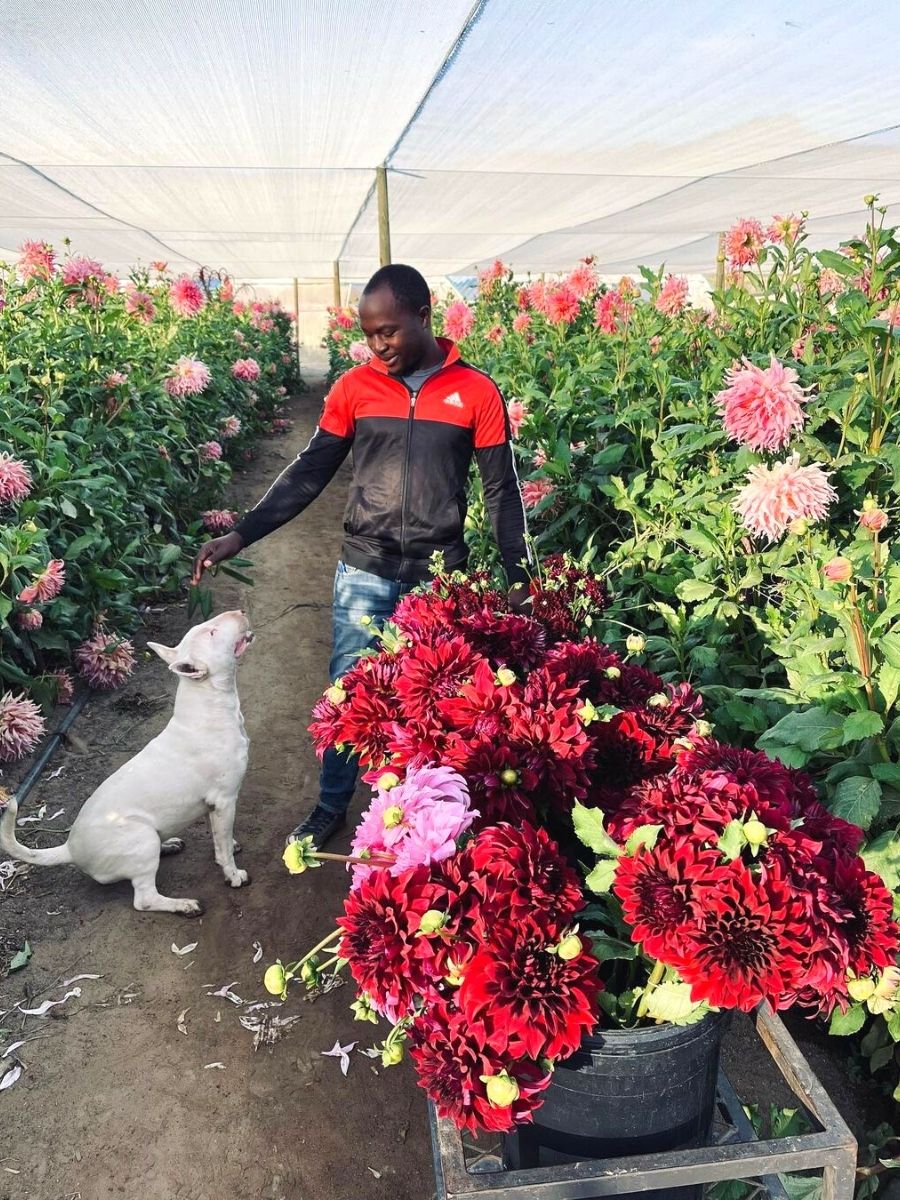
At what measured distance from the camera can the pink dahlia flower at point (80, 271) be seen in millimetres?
4562

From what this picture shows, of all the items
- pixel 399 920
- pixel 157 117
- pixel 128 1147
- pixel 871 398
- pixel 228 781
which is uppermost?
Result: pixel 157 117

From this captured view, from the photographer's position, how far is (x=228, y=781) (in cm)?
282

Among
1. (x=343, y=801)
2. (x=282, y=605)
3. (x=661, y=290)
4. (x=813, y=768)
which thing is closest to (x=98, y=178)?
(x=282, y=605)

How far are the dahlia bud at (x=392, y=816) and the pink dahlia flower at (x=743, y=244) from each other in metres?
3.40

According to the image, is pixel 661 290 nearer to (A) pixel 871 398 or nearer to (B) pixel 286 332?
(A) pixel 871 398

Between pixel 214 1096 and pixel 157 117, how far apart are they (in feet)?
19.2

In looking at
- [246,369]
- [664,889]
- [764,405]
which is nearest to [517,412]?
[764,405]

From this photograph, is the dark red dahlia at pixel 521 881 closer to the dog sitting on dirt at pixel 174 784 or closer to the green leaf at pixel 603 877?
the green leaf at pixel 603 877

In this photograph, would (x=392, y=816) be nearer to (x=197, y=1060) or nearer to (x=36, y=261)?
(x=197, y=1060)

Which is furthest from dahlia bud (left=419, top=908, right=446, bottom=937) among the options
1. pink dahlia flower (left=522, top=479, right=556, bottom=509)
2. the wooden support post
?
the wooden support post

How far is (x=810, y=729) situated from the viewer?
174cm

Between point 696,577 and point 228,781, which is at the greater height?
point 696,577

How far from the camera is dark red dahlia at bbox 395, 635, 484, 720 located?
52.4 inches

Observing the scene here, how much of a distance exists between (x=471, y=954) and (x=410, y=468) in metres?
1.89
